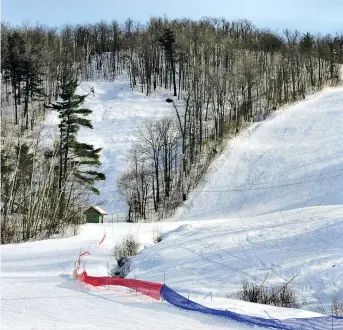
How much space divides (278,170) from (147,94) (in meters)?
30.7

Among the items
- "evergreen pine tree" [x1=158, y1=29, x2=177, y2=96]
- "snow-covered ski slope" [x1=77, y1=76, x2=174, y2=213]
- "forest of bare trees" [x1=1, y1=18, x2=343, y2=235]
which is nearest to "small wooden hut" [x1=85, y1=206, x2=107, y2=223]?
"forest of bare trees" [x1=1, y1=18, x2=343, y2=235]

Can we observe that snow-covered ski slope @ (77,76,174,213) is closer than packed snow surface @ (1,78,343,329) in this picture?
No

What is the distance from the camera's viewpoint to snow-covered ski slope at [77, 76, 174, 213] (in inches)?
1619

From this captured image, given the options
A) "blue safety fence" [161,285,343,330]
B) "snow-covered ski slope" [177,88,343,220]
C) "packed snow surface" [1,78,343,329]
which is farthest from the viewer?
"snow-covered ski slope" [177,88,343,220]

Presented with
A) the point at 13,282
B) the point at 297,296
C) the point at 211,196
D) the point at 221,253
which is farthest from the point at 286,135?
the point at 13,282

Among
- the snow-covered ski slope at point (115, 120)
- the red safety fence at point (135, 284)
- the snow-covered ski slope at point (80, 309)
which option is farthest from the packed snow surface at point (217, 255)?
the snow-covered ski slope at point (115, 120)

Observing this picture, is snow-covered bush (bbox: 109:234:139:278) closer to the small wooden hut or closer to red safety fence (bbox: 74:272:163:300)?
red safety fence (bbox: 74:272:163:300)

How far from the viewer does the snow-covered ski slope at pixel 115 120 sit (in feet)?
135

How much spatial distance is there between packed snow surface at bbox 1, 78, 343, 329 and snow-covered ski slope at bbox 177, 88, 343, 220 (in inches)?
4.4

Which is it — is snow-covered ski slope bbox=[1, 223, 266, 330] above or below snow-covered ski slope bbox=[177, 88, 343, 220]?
above

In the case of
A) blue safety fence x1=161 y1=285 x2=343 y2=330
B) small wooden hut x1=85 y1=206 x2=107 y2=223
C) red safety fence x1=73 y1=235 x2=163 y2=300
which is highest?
blue safety fence x1=161 y1=285 x2=343 y2=330

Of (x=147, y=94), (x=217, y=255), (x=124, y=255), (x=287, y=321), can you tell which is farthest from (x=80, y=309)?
(x=147, y=94)

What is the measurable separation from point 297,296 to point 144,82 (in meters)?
59.4

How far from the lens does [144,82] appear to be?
220 ft
